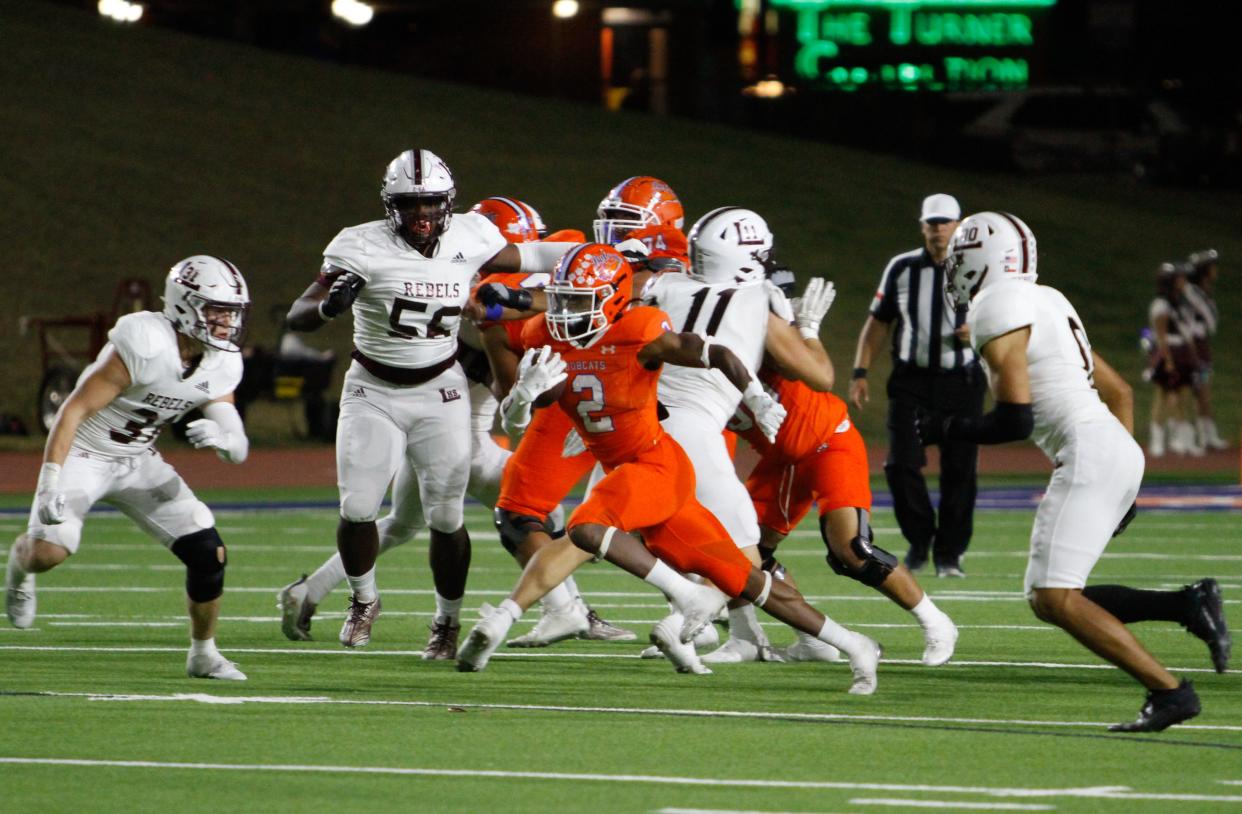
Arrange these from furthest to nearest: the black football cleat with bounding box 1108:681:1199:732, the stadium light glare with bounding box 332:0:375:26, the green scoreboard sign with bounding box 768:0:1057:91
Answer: the stadium light glare with bounding box 332:0:375:26 < the green scoreboard sign with bounding box 768:0:1057:91 < the black football cleat with bounding box 1108:681:1199:732

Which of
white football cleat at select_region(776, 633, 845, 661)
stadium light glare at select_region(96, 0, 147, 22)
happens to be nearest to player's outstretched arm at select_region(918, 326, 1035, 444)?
white football cleat at select_region(776, 633, 845, 661)

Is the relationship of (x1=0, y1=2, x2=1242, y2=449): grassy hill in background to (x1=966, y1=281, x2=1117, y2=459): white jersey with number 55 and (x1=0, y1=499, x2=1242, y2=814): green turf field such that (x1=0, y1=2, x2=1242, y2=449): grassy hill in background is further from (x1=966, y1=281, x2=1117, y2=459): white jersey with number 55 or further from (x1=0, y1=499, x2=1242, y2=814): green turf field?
(x1=966, y1=281, x2=1117, y2=459): white jersey with number 55

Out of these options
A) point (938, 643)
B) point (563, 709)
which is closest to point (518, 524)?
point (938, 643)

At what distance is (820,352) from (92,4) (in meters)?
32.8

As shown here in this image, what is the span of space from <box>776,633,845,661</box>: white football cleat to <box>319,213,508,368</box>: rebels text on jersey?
1.83m

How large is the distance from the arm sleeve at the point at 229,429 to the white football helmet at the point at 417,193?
1069 mm

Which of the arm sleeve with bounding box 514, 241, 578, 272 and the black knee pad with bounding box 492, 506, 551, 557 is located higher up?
the arm sleeve with bounding box 514, 241, 578, 272

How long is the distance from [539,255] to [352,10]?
1160 inches

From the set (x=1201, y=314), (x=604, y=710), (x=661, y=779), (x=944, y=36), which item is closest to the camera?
(x=661, y=779)

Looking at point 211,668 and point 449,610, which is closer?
point 211,668

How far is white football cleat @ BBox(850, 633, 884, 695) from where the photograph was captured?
307 inches

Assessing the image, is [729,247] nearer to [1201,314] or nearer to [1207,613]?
[1207,613]

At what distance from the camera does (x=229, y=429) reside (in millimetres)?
8367

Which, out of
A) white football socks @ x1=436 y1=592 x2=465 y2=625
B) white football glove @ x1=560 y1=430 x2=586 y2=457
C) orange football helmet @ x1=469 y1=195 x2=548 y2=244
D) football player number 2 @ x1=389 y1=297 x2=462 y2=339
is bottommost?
white football socks @ x1=436 y1=592 x2=465 y2=625
